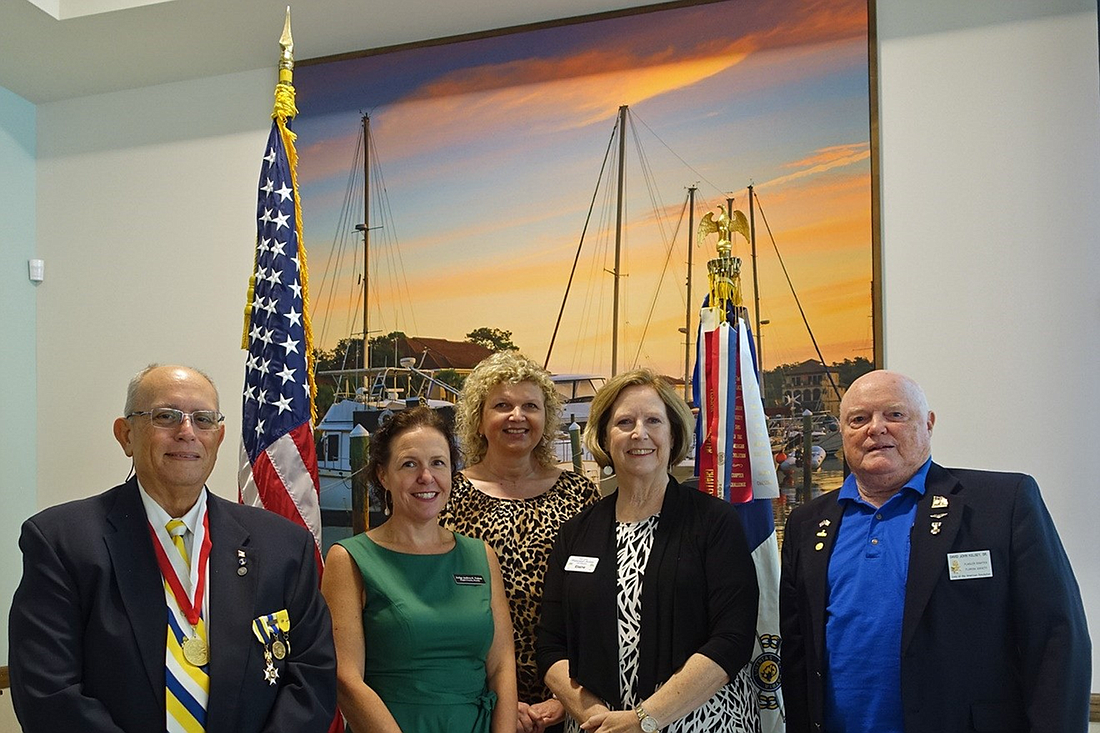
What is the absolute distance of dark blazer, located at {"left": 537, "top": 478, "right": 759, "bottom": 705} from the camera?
286 centimetres

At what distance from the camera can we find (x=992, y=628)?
8.54 feet

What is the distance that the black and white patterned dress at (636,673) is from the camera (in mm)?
2889

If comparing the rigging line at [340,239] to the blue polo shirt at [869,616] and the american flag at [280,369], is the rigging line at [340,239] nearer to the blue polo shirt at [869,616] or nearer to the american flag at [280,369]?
the american flag at [280,369]

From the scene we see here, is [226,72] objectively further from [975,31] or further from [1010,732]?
[1010,732]

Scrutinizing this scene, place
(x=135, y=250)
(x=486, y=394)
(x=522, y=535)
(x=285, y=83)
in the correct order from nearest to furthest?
1. (x=522, y=535)
2. (x=486, y=394)
3. (x=285, y=83)
4. (x=135, y=250)

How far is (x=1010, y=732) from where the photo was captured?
8.44 feet

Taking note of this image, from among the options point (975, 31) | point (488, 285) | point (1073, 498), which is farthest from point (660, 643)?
point (975, 31)

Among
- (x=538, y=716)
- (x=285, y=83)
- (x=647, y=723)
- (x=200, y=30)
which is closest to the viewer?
(x=647, y=723)

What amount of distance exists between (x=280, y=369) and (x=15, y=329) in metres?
2.71

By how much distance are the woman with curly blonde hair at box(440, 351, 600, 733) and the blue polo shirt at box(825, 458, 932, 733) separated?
0.90 m

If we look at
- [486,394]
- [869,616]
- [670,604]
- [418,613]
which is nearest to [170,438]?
[418,613]

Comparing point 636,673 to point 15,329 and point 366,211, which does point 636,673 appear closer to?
point 366,211

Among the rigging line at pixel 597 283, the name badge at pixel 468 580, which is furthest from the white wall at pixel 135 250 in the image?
the name badge at pixel 468 580

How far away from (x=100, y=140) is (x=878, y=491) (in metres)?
4.83
